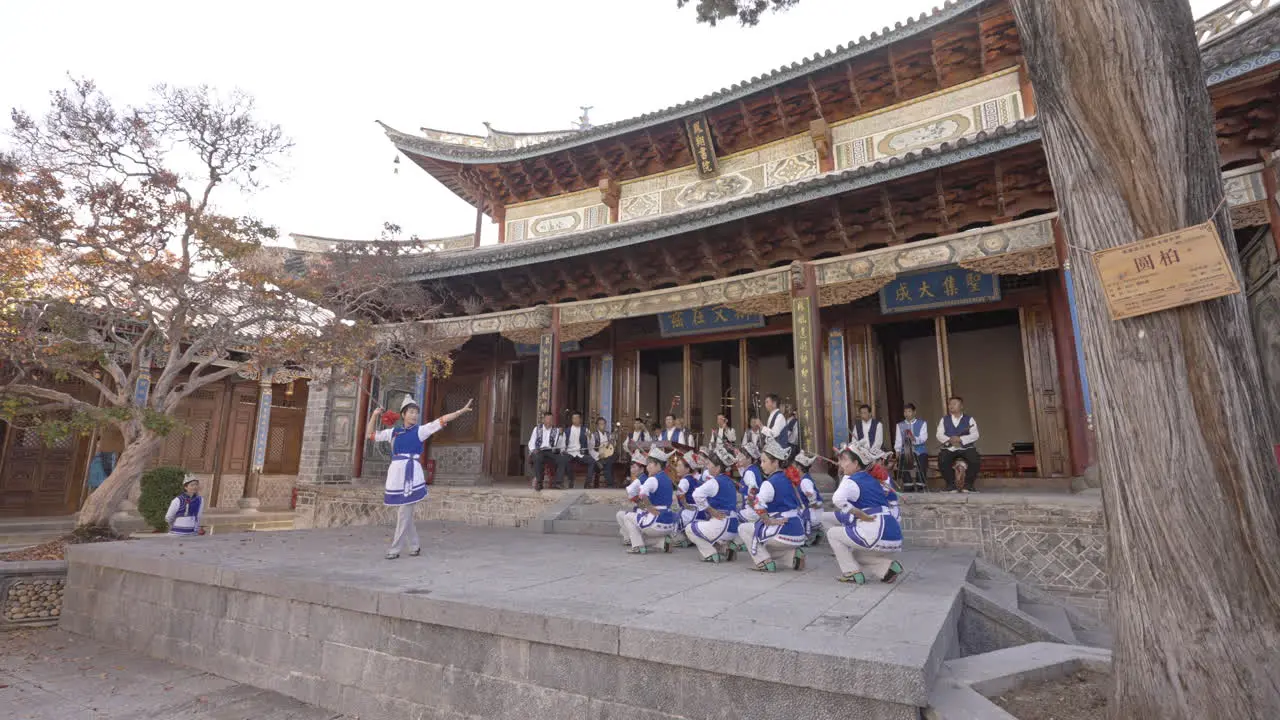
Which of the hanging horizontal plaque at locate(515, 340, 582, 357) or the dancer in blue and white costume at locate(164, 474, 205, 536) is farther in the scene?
the hanging horizontal plaque at locate(515, 340, 582, 357)

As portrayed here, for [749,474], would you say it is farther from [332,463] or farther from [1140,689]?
[332,463]

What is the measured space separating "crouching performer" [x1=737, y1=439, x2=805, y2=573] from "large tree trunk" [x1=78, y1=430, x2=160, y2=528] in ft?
23.8

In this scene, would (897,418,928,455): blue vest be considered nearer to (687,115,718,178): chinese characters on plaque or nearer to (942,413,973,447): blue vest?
(942,413,973,447): blue vest

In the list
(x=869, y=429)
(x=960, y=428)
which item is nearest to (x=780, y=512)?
(x=960, y=428)

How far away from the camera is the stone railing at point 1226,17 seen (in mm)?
7723

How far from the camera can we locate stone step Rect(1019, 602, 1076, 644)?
4855mm

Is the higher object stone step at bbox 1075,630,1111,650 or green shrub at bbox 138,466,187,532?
green shrub at bbox 138,466,187,532

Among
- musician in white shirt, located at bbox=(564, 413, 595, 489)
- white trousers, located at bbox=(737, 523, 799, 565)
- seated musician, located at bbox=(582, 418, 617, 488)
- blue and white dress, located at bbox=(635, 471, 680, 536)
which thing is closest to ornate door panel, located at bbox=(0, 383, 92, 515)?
musician in white shirt, located at bbox=(564, 413, 595, 489)

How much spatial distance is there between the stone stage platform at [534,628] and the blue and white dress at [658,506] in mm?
452

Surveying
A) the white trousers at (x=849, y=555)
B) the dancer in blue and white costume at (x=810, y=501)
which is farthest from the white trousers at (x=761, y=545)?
the white trousers at (x=849, y=555)

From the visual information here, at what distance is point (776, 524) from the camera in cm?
518

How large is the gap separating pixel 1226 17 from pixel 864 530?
8824mm

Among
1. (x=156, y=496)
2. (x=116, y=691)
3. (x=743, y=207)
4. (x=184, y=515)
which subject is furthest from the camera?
(x=156, y=496)

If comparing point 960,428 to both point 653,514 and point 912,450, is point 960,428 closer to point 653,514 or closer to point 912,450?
point 912,450
